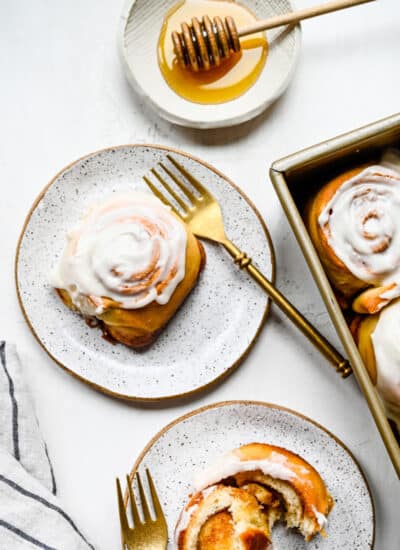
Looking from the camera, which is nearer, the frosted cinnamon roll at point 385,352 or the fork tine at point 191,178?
the frosted cinnamon roll at point 385,352

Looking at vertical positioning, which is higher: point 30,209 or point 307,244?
point 30,209

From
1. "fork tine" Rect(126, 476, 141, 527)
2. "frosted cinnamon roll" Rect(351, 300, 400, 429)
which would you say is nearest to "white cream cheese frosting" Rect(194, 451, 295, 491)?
"fork tine" Rect(126, 476, 141, 527)

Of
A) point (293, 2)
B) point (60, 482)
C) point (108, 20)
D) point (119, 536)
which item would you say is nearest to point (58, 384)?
point (60, 482)

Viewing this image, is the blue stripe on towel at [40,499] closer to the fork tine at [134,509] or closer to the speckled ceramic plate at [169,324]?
the fork tine at [134,509]

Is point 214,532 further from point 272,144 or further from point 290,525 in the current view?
point 272,144

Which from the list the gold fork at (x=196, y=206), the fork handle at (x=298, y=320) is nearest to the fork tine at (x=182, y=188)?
the gold fork at (x=196, y=206)

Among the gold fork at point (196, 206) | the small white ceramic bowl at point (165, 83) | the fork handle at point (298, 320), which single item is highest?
the small white ceramic bowl at point (165, 83)

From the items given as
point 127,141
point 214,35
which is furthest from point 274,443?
point 214,35
